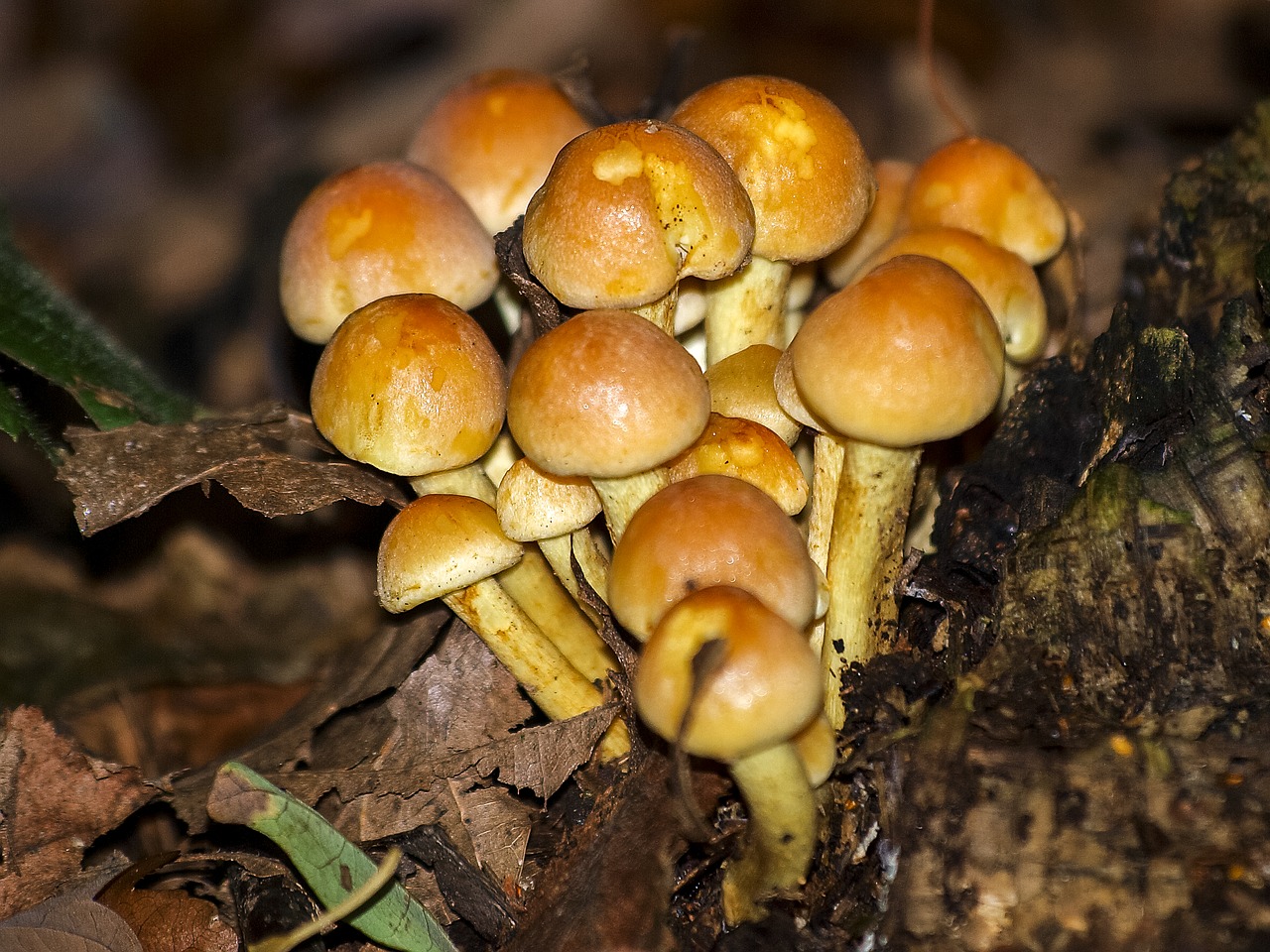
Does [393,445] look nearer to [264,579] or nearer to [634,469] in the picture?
[634,469]

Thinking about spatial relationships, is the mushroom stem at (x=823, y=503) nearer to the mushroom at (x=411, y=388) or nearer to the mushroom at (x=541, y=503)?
the mushroom at (x=541, y=503)

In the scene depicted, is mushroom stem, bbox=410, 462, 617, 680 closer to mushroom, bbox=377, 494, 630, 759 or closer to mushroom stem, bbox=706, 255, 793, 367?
mushroom, bbox=377, 494, 630, 759

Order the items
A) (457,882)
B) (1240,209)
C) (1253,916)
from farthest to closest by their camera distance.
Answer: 1. (1240,209)
2. (457,882)
3. (1253,916)

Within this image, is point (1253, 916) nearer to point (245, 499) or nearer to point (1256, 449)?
point (1256, 449)

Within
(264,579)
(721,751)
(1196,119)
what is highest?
(721,751)

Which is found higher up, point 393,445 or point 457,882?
point 393,445

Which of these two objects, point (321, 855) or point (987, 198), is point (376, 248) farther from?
point (987, 198)

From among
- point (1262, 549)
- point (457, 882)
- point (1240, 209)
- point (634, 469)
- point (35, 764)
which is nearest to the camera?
point (634, 469)

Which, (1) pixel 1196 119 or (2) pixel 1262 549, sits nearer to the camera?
(2) pixel 1262 549

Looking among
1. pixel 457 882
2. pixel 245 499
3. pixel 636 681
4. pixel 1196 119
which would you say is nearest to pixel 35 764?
pixel 245 499
